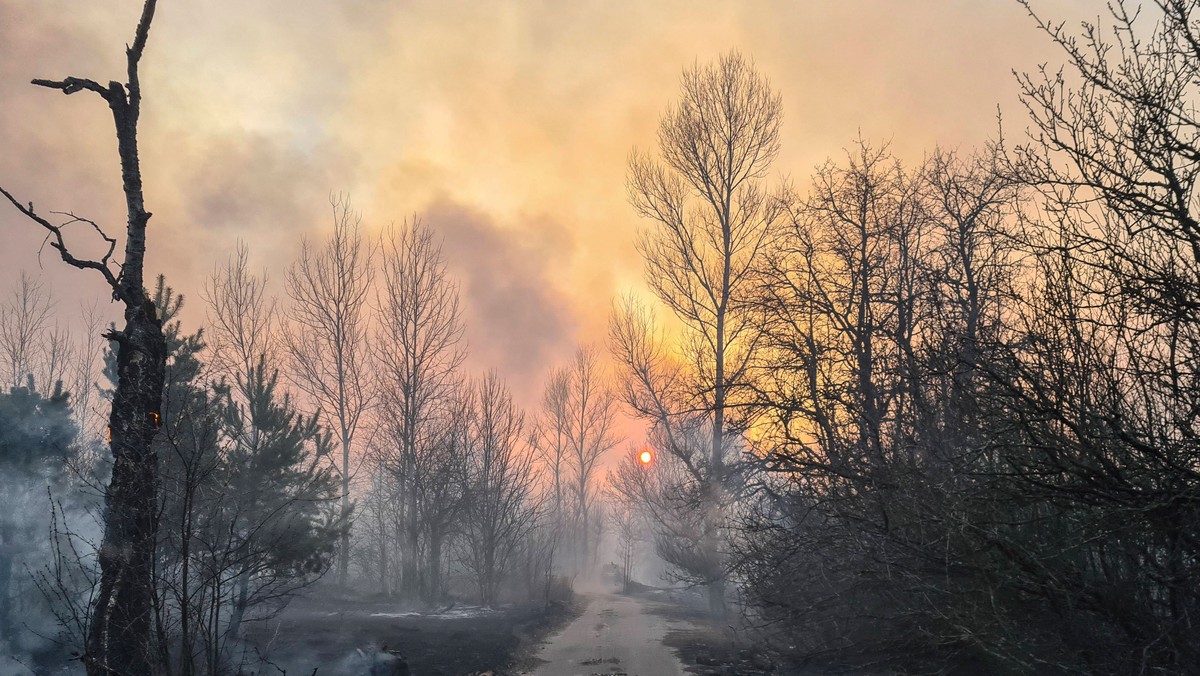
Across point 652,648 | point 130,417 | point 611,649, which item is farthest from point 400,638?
point 130,417

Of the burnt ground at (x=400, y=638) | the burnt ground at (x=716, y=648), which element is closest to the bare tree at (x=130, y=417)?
the burnt ground at (x=400, y=638)

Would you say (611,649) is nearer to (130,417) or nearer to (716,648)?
(716,648)

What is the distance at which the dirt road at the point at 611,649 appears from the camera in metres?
14.8

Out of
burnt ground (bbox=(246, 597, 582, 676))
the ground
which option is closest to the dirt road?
the ground

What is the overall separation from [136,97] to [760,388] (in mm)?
9290

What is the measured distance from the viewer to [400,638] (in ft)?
57.7

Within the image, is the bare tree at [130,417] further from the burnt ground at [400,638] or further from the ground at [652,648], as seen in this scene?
the ground at [652,648]

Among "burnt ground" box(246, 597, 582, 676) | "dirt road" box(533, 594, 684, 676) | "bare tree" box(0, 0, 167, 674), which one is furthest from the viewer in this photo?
"dirt road" box(533, 594, 684, 676)

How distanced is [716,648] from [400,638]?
832 centimetres

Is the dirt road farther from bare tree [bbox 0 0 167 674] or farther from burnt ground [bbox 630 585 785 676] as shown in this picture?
bare tree [bbox 0 0 167 674]

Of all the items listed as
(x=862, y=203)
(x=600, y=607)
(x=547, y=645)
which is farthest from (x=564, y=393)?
(x=862, y=203)

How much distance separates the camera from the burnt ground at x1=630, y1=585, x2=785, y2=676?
13.9m

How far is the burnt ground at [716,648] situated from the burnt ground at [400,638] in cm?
398

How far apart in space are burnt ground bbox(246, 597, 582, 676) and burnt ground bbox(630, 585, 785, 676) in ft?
13.1
